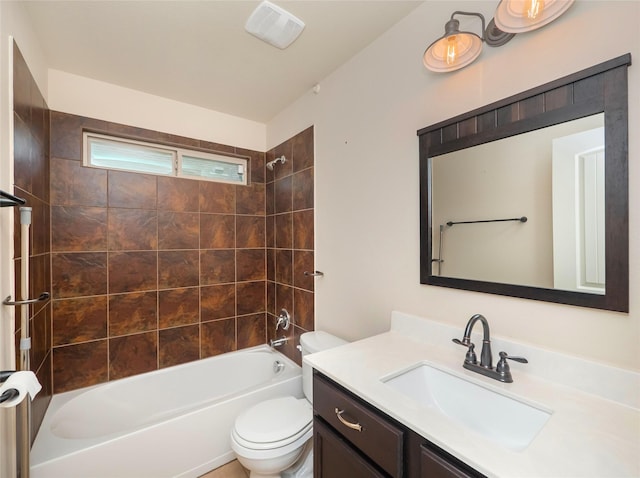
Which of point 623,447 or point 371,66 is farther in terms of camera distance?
point 371,66

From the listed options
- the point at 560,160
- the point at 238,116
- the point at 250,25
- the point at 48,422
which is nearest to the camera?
the point at 560,160

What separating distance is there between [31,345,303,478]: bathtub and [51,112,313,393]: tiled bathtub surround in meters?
0.14

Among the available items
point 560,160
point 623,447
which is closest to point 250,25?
point 560,160

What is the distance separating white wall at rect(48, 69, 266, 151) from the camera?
1.89 m

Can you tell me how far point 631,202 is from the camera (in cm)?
81

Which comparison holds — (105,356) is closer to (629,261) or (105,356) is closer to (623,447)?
(623,447)

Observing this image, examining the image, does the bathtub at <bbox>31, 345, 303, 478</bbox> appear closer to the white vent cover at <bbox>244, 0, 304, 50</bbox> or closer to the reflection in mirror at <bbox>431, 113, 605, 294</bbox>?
the reflection in mirror at <bbox>431, 113, 605, 294</bbox>

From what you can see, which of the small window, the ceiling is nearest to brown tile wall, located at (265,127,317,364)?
the small window

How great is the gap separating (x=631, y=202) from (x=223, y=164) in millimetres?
2608

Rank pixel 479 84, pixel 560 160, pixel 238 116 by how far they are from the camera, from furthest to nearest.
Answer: pixel 238 116
pixel 479 84
pixel 560 160

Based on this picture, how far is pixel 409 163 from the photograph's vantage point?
1416 millimetres

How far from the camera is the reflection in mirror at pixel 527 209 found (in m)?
0.89

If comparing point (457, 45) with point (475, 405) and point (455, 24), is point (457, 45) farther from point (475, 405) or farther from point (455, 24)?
point (475, 405)

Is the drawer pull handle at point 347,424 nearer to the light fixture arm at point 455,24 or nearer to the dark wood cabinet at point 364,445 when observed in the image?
the dark wood cabinet at point 364,445
